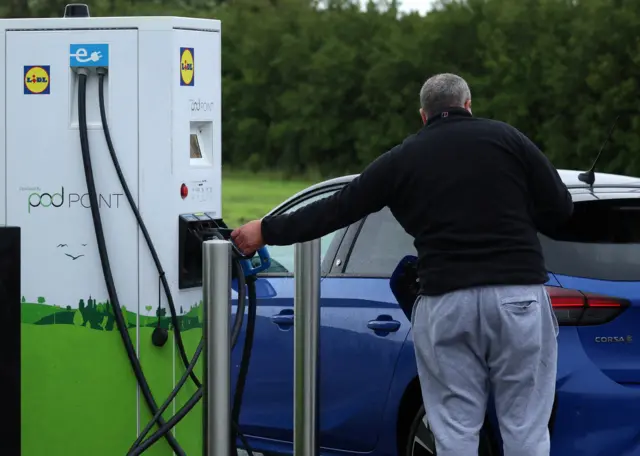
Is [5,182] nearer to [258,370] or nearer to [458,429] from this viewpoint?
[258,370]

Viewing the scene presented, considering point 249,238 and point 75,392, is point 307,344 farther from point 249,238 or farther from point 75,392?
point 75,392

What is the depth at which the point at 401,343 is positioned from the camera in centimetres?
595

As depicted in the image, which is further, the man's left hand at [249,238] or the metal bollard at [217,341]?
the man's left hand at [249,238]

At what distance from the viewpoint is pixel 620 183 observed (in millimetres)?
6102

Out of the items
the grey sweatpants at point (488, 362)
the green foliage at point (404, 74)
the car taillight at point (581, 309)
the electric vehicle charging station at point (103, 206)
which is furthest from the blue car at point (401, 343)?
the green foliage at point (404, 74)

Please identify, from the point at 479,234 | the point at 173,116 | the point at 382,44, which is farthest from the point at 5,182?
the point at 382,44

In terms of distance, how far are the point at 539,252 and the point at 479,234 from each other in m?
0.25

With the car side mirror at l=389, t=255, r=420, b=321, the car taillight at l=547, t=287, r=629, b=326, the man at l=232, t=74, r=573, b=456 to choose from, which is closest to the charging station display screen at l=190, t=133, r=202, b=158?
the man at l=232, t=74, r=573, b=456

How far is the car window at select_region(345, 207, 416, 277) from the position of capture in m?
6.20

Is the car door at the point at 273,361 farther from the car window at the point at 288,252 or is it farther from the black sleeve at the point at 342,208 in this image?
the black sleeve at the point at 342,208

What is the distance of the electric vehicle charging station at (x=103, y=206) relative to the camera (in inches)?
208

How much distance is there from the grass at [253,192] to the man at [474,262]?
17.3m

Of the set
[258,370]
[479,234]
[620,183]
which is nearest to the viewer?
[479,234]

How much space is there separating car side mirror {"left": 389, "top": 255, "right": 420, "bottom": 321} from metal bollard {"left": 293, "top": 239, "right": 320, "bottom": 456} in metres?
0.30
